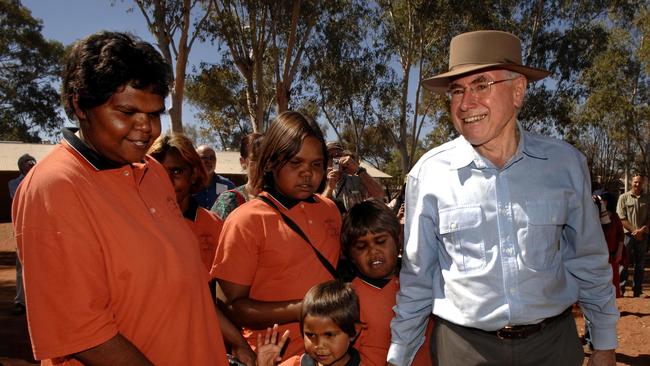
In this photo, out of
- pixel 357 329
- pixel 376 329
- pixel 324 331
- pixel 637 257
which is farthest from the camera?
pixel 637 257

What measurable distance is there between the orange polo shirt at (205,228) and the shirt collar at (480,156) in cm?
155

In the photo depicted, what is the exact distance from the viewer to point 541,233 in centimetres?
206

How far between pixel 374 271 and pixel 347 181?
8.40 ft

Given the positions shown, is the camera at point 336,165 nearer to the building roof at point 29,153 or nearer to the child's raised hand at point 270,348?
the child's raised hand at point 270,348

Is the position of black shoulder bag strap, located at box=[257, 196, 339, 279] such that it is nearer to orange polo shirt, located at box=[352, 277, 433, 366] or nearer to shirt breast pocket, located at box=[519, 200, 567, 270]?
orange polo shirt, located at box=[352, 277, 433, 366]

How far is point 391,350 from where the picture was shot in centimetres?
220

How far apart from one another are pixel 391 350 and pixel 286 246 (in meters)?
0.64

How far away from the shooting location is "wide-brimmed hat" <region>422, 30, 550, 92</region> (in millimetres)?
2151

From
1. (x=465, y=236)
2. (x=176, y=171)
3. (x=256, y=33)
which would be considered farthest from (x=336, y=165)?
(x=256, y=33)

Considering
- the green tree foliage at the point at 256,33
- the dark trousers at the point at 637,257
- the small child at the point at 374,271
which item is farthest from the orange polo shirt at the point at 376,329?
the green tree foliage at the point at 256,33

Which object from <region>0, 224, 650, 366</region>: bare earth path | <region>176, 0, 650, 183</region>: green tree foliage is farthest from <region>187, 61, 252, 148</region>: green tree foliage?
<region>0, 224, 650, 366</region>: bare earth path

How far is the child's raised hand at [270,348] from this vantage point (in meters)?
2.24

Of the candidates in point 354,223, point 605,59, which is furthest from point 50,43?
point 354,223

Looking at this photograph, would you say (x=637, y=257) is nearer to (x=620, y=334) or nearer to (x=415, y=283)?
(x=620, y=334)
